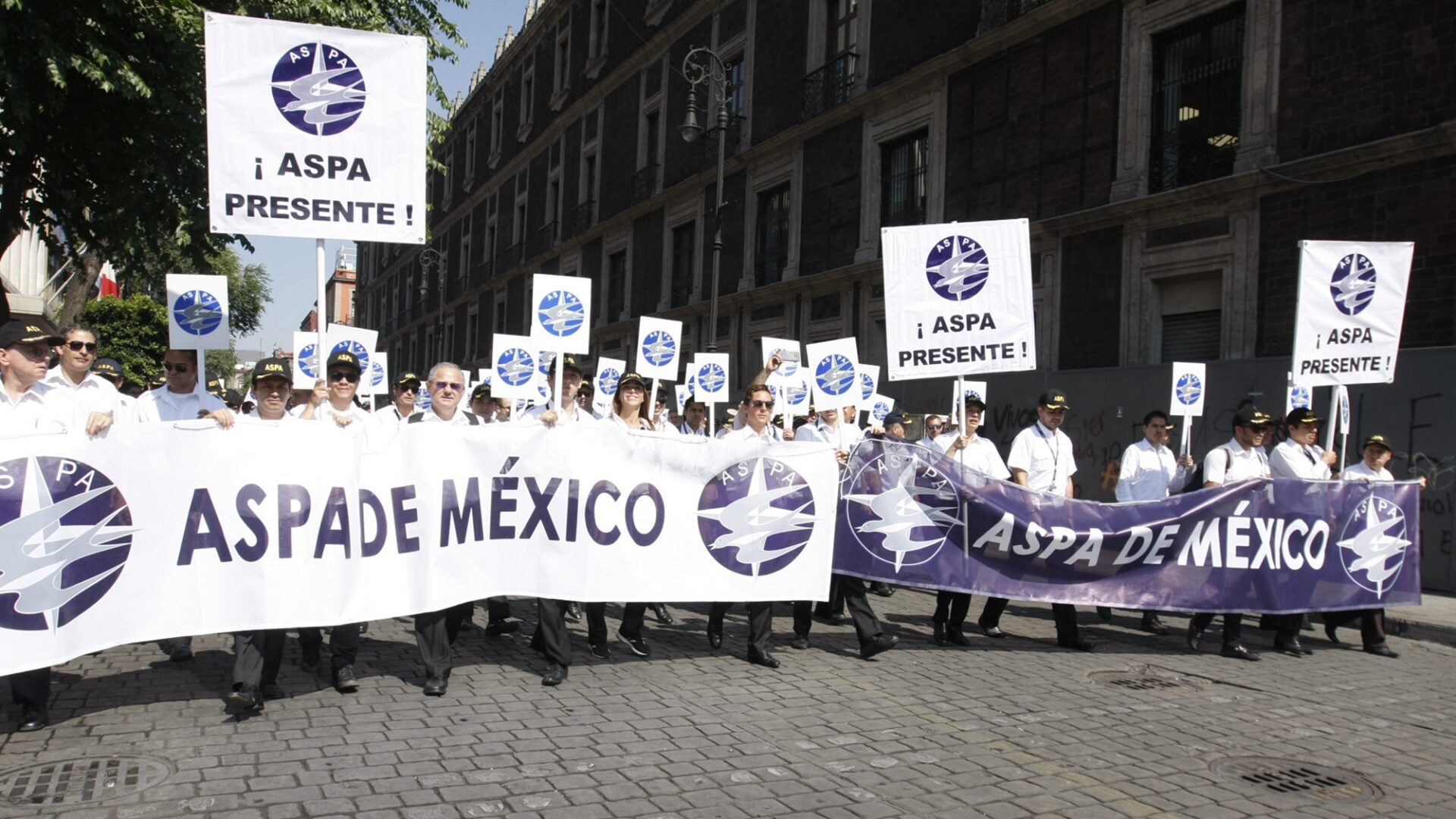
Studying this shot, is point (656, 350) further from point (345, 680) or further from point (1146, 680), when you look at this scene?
point (345, 680)

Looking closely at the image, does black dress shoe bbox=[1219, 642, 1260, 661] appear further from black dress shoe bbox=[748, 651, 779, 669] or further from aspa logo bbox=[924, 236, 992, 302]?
black dress shoe bbox=[748, 651, 779, 669]

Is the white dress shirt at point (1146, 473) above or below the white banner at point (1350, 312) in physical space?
below

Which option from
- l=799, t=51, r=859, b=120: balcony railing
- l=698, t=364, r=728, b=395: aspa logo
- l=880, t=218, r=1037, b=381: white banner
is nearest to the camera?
l=880, t=218, r=1037, b=381: white banner

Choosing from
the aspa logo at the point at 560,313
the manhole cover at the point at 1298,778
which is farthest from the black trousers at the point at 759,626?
the aspa logo at the point at 560,313

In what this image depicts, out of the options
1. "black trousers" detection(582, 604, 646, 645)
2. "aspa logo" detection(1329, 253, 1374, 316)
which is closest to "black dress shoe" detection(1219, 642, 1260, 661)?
"aspa logo" detection(1329, 253, 1374, 316)

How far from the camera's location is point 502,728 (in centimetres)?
514

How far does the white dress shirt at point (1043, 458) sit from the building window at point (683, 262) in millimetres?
22642

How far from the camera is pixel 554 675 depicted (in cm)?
610

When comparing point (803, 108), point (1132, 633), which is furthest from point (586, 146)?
point (1132, 633)

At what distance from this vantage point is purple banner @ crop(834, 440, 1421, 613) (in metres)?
7.20

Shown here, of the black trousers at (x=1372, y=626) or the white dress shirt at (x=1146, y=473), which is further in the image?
the white dress shirt at (x=1146, y=473)

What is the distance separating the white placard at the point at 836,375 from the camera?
11.9 m

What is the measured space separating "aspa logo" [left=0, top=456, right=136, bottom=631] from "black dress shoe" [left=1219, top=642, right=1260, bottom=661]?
23.2 ft

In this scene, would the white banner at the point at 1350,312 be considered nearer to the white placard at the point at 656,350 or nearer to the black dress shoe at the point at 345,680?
the white placard at the point at 656,350
